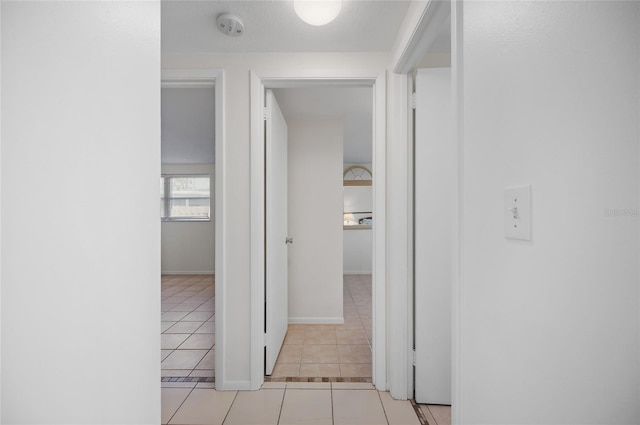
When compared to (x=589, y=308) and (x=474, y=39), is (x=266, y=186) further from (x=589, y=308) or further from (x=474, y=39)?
(x=589, y=308)

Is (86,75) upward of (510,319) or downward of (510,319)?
upward

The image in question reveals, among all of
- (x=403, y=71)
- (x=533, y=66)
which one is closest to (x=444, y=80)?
(x=403, y=71)

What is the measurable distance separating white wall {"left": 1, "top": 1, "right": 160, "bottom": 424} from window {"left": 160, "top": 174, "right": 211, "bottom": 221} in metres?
6.14

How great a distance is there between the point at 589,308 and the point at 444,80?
164 centimetres

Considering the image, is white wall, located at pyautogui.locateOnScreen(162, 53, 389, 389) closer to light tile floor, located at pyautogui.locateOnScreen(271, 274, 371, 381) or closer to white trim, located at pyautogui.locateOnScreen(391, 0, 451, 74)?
white trim, located at pyautogui.locateOnScreen(391, 0, 451, 74)

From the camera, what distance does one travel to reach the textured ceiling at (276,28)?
164 centimetres

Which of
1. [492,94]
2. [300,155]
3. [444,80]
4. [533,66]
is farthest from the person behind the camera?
[300,155]

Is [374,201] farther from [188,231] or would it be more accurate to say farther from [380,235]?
[188,231]

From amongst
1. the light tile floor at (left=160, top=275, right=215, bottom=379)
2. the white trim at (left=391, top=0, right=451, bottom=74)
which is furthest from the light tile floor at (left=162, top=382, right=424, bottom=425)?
the white trim at (left=391, top=0, right=451, bottom=74)

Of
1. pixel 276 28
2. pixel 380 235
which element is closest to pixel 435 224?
pixel 380 235

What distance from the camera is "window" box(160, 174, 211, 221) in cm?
662

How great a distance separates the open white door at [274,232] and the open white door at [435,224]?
0.99 meters

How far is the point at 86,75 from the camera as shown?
596 millimetres

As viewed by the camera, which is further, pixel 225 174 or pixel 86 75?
pixel 225 174
